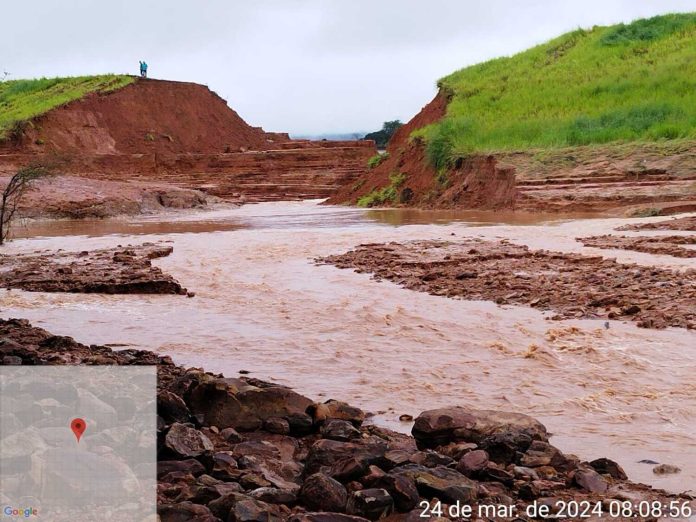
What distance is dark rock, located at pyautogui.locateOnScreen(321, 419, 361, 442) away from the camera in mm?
3922

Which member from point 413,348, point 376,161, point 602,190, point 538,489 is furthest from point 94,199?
point 538,489

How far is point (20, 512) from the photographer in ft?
8.77

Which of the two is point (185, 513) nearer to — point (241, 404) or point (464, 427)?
point (241, 404)

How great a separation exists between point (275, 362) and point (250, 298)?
118 inches

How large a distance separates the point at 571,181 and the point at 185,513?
2130cm

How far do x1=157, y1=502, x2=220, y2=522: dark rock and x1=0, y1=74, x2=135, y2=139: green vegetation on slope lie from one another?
47.2 metres

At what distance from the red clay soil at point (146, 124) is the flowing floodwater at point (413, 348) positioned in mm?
39827

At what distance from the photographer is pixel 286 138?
65062 millimetres

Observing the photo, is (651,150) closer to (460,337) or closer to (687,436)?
(460,337)

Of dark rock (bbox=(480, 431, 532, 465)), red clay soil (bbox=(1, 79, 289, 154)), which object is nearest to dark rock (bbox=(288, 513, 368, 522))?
dark rock (bbox=(480, 431, 532, 465))

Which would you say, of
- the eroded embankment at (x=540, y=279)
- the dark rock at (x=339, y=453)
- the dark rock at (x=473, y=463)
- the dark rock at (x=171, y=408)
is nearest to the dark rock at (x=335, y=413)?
the dark rock at (x=339, y=453)

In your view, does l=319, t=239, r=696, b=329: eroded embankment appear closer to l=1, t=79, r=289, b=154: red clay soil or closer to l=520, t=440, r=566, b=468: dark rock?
l=520, t=440, r=566, b=468: dark rock

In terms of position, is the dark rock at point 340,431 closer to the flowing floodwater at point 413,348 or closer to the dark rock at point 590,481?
the flowing floodwater at point 413,348

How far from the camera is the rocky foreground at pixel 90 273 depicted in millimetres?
9320
